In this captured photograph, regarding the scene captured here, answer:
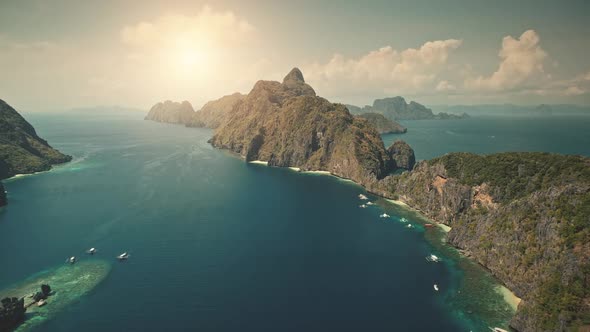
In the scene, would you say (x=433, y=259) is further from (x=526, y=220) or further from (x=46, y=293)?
(x=46, y=293)

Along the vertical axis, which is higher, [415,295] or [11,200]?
[11,200]

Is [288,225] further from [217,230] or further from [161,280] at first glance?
[161,280]

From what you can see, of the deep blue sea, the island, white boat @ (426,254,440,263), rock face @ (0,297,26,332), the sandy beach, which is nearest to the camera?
rock face @ (0,297,26,332)

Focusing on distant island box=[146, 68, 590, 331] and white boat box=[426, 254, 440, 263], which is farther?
white boat box=[426, 254, 440, 263]

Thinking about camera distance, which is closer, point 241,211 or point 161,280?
point 161,280

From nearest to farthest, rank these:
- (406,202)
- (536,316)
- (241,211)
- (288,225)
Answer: (536,316) < (288,225) < (241,211) < (406,202)

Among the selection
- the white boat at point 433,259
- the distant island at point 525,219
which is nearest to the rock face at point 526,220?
the distant island at point 525,219

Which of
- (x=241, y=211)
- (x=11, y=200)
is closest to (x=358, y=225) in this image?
(x=241, y=211)

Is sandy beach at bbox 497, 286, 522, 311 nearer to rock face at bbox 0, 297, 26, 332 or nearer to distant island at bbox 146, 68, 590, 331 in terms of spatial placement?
distant island at bbox 146, 68, 590, 331

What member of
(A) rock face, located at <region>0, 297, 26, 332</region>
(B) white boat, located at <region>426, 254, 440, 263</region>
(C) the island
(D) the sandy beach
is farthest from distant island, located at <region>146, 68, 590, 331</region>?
(A) rock face, located at <region>0, 297, 26, 332</region>
